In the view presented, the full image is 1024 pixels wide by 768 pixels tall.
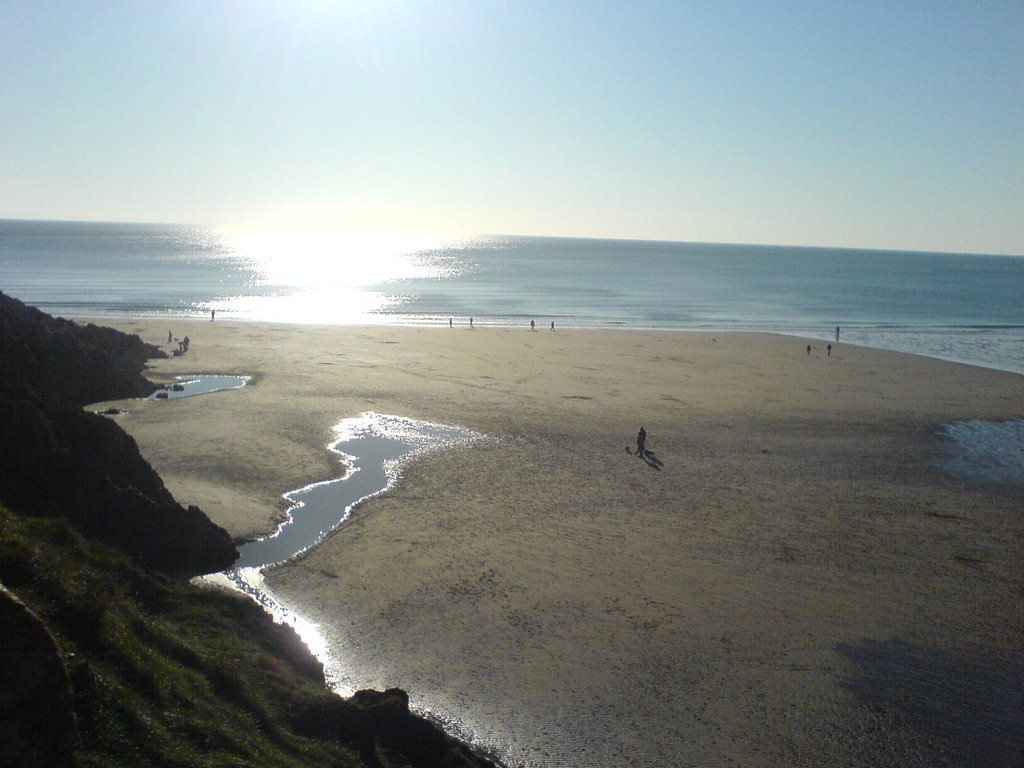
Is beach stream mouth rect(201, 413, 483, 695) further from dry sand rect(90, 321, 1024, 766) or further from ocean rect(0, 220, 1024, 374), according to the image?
ocean rect(0, 220, 1024, 374)

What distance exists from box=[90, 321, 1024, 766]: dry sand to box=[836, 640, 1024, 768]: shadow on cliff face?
0.05m

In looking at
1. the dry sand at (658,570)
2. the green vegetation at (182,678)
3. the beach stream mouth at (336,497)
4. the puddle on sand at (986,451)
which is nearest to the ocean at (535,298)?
the puddle on sand at (986,451)

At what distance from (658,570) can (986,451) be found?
809 inches

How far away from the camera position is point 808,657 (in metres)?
17.0

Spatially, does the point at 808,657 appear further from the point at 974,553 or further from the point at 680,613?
the point at 974,553

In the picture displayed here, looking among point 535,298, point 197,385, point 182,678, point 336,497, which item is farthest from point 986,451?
point 535,298

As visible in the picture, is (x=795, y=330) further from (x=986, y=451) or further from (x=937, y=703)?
(x=937, y=703)

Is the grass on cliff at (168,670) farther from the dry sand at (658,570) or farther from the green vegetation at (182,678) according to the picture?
the dry sand at (658,570)

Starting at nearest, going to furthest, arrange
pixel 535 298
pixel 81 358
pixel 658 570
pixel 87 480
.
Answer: pixel 87 480 → pixel 658 570 → pixel 81 358 → pixel 535 298

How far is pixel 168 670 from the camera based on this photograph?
11336mm

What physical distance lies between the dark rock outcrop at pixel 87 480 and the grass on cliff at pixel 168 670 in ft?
6.83

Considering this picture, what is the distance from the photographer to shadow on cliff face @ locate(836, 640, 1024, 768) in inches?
557

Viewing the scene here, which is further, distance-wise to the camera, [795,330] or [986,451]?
[795,330]

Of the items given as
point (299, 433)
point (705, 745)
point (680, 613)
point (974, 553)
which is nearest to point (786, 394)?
point (974, 553)
